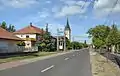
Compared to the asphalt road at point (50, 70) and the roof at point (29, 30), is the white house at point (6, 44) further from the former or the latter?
the roof at point (29, 30)

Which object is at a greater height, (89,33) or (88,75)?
(89,33)

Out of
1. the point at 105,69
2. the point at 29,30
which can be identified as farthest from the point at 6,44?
the point at 29,30

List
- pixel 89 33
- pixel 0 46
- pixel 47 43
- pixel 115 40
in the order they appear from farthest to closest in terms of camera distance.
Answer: pixel 89 33 < pixel 47 43 < pixel 115 40 < pixel 0 46

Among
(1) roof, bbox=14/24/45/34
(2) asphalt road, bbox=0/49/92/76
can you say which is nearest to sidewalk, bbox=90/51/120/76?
(2) asphalt road, bbox=0/49/92/76

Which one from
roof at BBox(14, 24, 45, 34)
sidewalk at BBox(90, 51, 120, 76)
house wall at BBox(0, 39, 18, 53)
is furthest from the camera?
roof at BBox(14, 24, 45, 34)

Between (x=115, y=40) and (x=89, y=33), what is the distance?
23.7 m

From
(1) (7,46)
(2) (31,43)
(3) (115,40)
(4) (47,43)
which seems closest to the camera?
(1) (7,46)

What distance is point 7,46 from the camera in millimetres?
53938

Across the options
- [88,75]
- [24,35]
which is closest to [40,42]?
[24,35]

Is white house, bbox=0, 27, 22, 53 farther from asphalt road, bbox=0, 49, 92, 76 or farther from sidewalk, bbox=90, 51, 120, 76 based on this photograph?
sidewalk, bbox=90, 51, 120, 76

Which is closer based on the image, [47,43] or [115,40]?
[115,40]

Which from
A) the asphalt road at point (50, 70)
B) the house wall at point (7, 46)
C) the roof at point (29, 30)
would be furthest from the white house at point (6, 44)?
the roof at point (29, 30)

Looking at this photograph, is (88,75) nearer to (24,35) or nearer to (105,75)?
(105,75)

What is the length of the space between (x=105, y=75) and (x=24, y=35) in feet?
267
